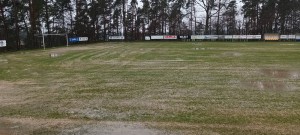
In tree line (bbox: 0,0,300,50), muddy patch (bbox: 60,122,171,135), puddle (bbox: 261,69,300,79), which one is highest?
tree line (bbox: 0,0,300,50)

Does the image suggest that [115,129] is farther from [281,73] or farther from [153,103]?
[281,73]

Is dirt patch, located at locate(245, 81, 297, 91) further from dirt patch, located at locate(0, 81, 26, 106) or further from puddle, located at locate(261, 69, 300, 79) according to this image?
dirt patch, located at locate(0, 81, 26, 106)

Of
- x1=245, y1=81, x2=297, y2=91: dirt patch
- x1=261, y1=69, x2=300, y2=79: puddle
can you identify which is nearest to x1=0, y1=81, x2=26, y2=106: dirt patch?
x1=245, y1=81, x2=297, y2=91: dirt patch

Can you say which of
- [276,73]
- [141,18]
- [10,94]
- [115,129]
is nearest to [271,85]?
[276,73]

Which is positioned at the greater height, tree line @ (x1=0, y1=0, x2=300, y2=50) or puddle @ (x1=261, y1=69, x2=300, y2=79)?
tree line @ (x1=0, y1=0, x2=300, y2=50)

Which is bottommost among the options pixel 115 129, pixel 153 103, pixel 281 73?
pixel 115 129

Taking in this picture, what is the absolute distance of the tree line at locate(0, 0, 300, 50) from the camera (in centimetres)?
4916

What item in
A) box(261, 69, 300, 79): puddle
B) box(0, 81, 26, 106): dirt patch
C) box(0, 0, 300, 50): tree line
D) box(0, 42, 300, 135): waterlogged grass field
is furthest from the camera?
box(0, 0, 300, 50): tree line

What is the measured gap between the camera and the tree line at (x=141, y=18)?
4916cm

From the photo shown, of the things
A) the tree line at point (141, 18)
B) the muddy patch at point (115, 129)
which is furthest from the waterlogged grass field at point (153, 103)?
the tree line at point (141, 18)

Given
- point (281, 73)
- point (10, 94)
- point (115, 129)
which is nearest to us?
point (115, 129)

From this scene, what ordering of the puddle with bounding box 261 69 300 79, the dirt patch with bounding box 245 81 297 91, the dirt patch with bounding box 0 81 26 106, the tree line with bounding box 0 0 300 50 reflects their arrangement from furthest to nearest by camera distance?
the tree line with bounding box 0 0 300 50 → the puddle with bounding box 261 69 300 79 → the dirt patch with bounding box 245 81 297 91 → the dirt patch with bounding box 0 81 26 106

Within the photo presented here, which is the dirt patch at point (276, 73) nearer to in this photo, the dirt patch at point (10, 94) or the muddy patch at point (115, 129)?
the muddy patch at point (115, 129)

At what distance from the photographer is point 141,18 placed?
7644 centimetres
